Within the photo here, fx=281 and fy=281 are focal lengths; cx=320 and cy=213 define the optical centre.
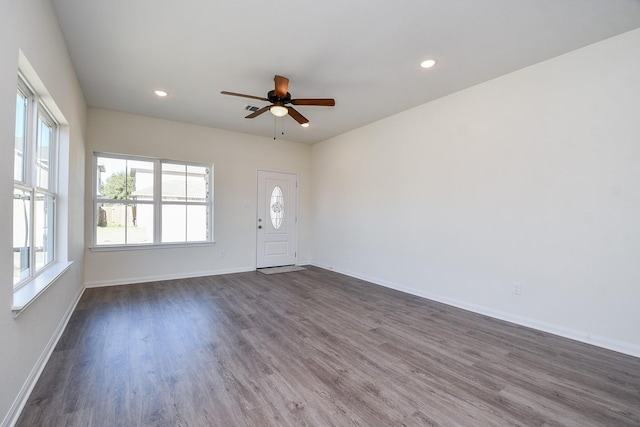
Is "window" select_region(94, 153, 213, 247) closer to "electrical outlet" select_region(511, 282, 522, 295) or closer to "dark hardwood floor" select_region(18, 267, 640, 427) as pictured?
"dark hardwood floor" select_region(18, 267, 640, 427)

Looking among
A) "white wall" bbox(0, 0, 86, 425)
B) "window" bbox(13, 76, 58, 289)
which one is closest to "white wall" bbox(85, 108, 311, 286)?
"white wall" bbox(0, 0, 86, 425)

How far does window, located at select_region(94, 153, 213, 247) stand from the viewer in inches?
181

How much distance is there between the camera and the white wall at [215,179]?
455cm

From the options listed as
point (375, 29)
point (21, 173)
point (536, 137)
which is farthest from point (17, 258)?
point (536, 137)

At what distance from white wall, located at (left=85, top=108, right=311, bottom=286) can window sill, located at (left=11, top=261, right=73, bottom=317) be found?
197cm

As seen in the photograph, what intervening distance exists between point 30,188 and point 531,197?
4.65 m

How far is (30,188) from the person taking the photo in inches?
85.3

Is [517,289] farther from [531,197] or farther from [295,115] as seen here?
[295,115]

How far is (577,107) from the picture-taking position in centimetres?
279

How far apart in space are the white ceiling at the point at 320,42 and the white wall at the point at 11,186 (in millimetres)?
362

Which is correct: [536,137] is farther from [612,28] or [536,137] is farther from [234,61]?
[234,61]

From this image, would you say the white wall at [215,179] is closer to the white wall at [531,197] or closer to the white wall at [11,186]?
the white wall at [11,186]

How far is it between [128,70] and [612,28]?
4.87 m

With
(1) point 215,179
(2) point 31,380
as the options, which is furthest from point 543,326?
(1) point 215,179
